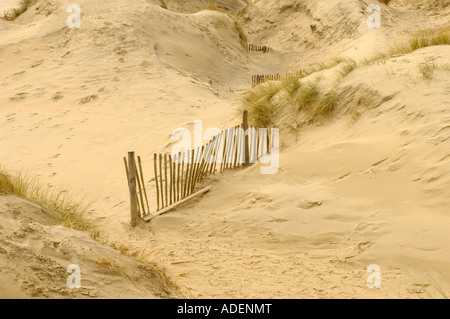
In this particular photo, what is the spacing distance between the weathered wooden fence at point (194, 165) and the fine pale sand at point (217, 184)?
169mm

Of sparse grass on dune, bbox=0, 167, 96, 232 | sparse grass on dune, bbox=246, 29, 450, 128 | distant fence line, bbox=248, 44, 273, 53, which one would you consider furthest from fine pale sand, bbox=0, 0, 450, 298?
distant fence line, bbox=248, 44, 273, 53

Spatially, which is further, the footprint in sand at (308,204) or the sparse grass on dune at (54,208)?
the footprint in sand at (308,204)

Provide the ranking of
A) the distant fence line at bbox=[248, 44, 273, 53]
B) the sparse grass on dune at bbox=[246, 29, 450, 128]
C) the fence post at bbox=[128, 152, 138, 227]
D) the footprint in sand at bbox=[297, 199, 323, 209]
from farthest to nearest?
the distant fence line at bbox=[248, 44, 273, 53]
the sparse grass on dune at bbox=[246, 29, 450, 128]
the fence post at bbox=[128, 152, 138, 227]
the footprint in sand at bbox=[297, 199, 323, 209]

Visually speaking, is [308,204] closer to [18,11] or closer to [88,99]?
[88,99]

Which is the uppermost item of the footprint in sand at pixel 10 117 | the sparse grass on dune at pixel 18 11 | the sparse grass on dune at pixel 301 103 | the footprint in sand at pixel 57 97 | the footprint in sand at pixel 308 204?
the sparse grass on dune at pixel 18 11

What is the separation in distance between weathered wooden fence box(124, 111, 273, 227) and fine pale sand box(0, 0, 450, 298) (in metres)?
0.17

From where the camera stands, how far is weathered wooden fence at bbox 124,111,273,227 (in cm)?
511

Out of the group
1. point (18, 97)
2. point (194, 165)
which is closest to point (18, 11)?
point (18, 97)

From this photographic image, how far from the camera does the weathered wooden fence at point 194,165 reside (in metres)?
5.11

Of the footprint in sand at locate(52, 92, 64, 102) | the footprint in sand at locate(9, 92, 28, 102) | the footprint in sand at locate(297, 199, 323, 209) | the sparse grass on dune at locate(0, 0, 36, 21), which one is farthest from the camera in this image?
the sparse grass on dune at locate(0, 0, 36, 21)

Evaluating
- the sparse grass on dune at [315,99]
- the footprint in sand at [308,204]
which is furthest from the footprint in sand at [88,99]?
the footprint in sand at [308,204]

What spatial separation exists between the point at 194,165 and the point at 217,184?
1.39 feet

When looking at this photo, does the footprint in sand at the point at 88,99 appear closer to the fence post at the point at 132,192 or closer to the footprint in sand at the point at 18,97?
the footprint in sand at the point at 18,97

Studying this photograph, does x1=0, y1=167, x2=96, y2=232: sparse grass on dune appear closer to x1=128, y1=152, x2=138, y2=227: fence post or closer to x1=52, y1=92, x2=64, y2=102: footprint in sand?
x1=128, y1=152, x2=138, y2=227: fence post
